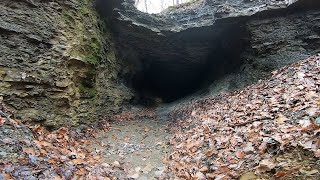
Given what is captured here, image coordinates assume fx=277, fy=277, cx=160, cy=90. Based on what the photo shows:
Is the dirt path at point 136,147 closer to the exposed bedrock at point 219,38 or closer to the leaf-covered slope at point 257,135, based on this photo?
the leaf-covered slope at point 257,135

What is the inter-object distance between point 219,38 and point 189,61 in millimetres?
3458

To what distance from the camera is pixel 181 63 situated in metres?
19.5

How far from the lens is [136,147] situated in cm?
849

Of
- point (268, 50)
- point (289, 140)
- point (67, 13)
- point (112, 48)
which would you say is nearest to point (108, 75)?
A: point (112, 48)

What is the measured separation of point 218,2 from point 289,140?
41.4 feet

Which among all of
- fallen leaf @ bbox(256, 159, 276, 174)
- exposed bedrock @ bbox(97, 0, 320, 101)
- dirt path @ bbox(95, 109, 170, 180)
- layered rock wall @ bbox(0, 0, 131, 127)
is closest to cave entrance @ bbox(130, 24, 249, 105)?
exposed bedrock @ bbox(97, 0, 320, 101)

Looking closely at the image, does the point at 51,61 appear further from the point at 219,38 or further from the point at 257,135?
the point at 219,38

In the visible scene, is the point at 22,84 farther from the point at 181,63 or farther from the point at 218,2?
the point at 181,63

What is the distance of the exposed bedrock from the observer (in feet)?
40.6

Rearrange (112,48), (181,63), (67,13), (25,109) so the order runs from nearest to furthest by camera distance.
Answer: (25,109)
(67,13)
(112,48)
(181,63)

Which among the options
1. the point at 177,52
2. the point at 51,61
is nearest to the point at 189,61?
the point at 177,52

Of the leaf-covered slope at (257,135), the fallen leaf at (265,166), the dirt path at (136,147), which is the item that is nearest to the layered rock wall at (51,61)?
the dirt path at (136,147)

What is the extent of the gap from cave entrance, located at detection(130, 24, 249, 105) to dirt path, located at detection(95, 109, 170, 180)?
19.0ft

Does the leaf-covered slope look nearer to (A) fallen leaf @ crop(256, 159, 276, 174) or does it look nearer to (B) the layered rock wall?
(A) fallen leaf @ crop(256, 159, 276, 174)
